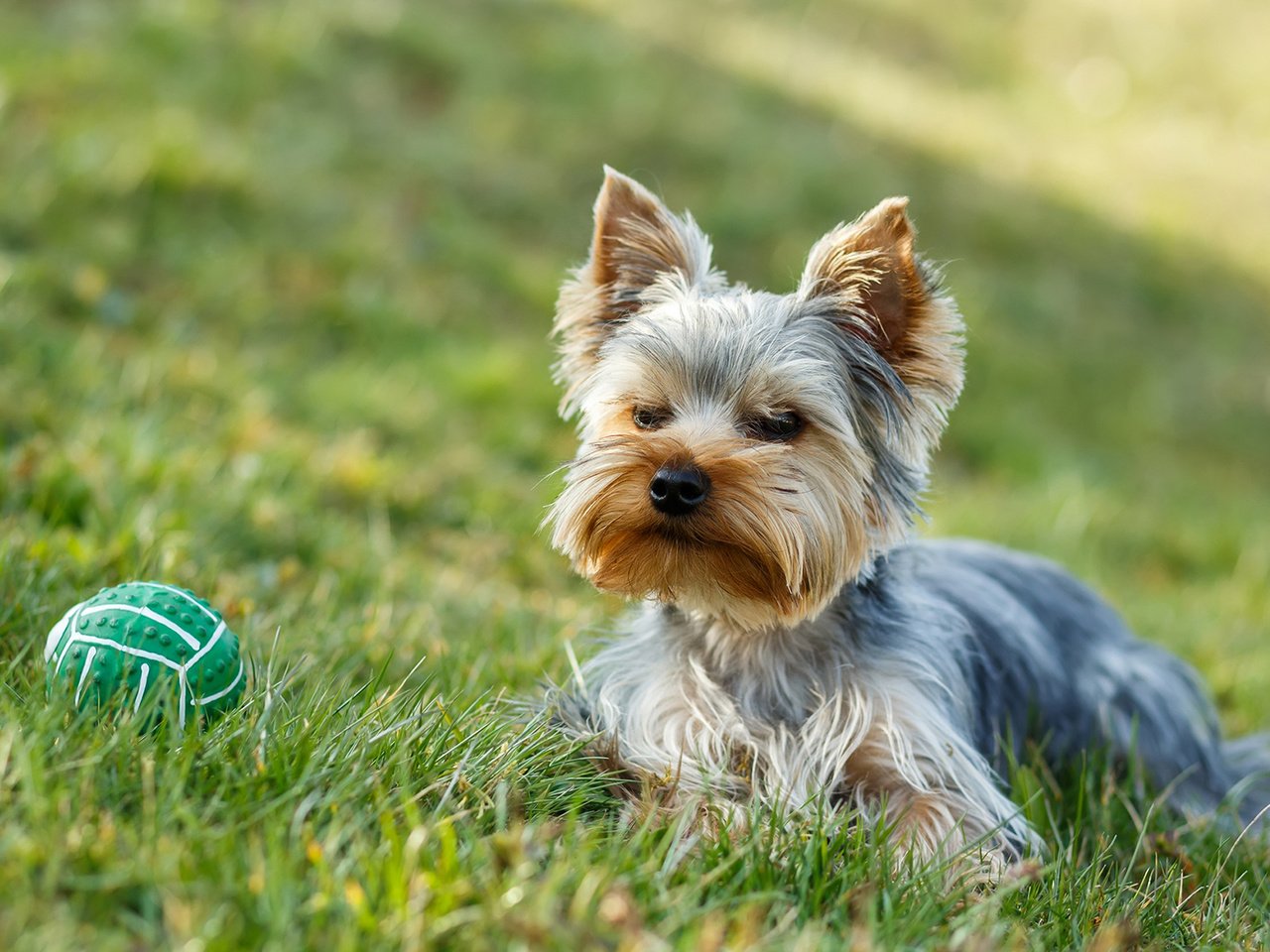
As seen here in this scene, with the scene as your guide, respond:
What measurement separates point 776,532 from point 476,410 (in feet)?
15.7

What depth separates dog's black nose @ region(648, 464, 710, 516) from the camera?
3582mm

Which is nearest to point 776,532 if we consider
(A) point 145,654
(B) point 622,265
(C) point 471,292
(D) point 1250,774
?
(B) point 622,265

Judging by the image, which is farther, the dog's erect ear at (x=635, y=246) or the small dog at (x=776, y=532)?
the dog's erect ear at (x=635, y=246)

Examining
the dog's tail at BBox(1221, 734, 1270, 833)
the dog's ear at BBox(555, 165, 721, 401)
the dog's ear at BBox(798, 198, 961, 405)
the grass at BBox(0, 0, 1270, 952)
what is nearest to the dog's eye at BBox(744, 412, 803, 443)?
the dog's ear at BBox(798, 198, 961, 405)

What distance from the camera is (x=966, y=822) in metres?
3.66

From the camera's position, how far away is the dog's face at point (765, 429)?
3.63m

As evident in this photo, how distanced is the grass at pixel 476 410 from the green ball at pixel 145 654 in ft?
0.43

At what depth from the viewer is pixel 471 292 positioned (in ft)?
31.3

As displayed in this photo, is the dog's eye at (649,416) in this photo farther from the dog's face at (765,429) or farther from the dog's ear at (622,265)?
the dog's ear at (622,265)

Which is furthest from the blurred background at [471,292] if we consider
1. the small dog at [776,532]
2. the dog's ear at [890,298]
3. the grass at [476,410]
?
the dog's ear at [890,298]

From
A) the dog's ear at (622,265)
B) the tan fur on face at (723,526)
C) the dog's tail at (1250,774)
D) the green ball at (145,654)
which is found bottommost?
the dog's tail at (1250,774)

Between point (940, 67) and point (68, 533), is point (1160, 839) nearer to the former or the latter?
point (68, 533)

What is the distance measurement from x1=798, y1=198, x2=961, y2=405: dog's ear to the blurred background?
66.8 inches

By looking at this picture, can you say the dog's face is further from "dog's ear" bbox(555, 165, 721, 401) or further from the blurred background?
the blurred background
